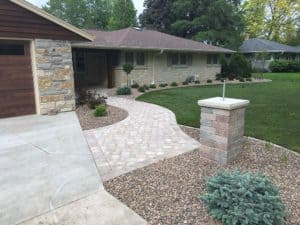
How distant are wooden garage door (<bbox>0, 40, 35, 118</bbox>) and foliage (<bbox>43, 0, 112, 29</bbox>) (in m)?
34.5

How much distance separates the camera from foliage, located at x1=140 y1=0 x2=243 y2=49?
28.0 meters

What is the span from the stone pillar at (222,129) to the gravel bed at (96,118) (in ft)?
11.6

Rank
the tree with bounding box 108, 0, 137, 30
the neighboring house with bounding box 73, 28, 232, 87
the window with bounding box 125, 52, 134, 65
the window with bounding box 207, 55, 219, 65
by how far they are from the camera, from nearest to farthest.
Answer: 1. the neighboring house with bounding box 73, 28, 232, 87
2. the window with bounding box 125, 52, 134, 65
3. the window with bounding box 207, 55, 219, 65
4. the tree with bounding box 108, 0, 137, 30

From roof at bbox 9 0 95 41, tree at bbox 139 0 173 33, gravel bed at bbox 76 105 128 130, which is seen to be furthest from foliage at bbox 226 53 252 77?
roof at bbox 9 0 95 41

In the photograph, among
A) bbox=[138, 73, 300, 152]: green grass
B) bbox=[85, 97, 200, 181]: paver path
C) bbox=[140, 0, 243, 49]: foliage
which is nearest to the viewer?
bbox=[85, 97, 200, 181]: paver path

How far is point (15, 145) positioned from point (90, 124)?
2.20 meters

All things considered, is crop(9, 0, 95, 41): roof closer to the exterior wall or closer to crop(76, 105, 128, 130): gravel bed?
crop(76, 105, 128, 130): gravel bed

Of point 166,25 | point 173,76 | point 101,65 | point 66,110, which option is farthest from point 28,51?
point 166,25

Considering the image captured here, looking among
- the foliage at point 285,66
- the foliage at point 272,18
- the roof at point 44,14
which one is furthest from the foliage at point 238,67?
the foliage at point 272,18

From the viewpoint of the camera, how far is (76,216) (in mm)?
2801

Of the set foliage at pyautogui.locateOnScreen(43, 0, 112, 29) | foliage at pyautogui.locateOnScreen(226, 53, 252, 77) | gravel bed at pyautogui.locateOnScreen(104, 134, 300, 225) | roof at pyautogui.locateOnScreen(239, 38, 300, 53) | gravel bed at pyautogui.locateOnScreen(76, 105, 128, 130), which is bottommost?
gravel bed at pyautogui.locateOnScreen(104, 134, 300, 225)

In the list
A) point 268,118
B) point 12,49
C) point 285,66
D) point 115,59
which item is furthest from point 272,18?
point 12,49

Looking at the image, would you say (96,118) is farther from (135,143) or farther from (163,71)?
(163,71)

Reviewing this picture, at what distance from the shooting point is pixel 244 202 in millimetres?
2637
